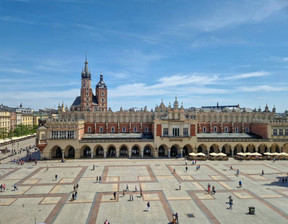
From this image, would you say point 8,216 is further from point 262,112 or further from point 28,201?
point 262,112

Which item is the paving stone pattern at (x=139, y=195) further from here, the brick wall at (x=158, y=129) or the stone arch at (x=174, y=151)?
the stone arch at (x=174, y=151)

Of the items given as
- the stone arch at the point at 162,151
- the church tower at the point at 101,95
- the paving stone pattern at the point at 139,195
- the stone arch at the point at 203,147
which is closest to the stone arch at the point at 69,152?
the paving stone pattern at the point at 139,195

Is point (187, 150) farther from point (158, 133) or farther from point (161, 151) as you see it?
point (158, 133)

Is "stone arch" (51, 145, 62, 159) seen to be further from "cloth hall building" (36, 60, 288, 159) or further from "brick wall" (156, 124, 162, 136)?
"brick wall" (156, 124, 162, 136)

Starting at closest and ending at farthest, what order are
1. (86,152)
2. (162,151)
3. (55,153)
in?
(55,153)
(86,152)
(162,151)

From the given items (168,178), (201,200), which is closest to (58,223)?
(201,200)

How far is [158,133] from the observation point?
6538 centimetres

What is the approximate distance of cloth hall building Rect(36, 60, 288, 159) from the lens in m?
62.9

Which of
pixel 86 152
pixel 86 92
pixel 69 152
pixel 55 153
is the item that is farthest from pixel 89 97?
pixel 55 153

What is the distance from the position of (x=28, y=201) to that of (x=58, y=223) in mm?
9346

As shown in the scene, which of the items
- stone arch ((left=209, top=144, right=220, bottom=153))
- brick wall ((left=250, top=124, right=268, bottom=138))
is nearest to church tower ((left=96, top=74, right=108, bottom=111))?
stone arch ((left=209, top=144, right=220, bottom=153))

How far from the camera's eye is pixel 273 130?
6775 cm

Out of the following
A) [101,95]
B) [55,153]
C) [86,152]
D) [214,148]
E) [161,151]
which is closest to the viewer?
[55,153]

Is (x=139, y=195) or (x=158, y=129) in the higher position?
(x=158, y=129)
